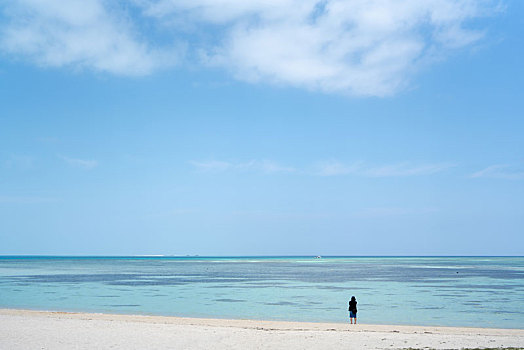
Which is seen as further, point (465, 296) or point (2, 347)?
point (465, 296)

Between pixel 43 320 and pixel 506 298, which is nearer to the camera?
pixel 43 320

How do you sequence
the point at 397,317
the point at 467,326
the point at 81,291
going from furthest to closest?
the point at 81,291, the point at 397,317, the point at 467,326

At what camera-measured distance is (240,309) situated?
3753 centimetres

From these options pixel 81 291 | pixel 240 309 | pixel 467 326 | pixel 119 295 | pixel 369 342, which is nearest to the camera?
pixel 369 342

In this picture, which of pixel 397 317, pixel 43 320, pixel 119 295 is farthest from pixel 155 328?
pixel 119 295

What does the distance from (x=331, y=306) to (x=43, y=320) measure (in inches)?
842

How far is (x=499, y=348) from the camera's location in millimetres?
18125

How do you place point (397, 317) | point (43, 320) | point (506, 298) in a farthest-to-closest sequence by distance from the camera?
1. point (506, 298)
2. point (397, 317)
3. point (43, 320)

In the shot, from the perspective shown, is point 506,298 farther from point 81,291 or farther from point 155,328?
point 81,291

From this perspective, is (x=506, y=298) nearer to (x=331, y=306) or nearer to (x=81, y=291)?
(x=331, y=306)

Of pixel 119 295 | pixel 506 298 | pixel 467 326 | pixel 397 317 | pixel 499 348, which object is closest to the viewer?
Answer: pixel 499 348

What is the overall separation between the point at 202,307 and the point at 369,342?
68.7 feet

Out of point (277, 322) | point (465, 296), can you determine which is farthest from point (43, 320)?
point (465, 296)

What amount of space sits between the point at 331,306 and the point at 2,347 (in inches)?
1027
